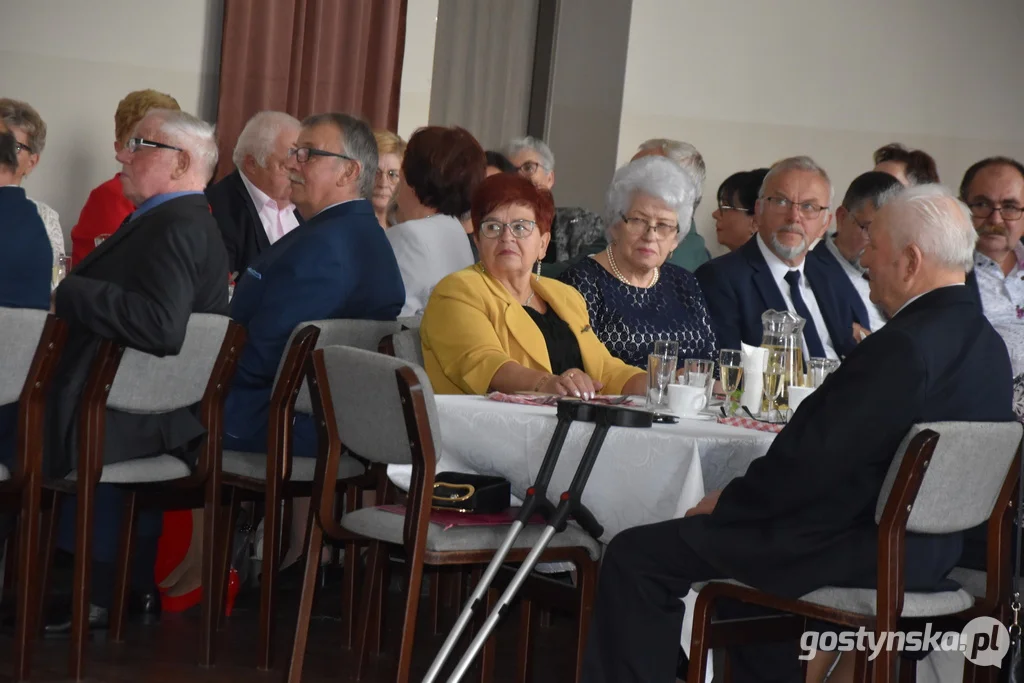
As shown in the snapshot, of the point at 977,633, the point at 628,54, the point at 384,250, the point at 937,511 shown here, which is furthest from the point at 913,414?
the point at 628,54

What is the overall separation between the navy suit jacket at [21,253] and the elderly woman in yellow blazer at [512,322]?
1.06 m

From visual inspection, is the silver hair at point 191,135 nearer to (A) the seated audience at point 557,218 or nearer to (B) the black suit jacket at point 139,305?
(B) the black suit jacket at point 139,305

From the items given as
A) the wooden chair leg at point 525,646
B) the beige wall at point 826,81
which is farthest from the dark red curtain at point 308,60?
the wooden chair leg at point 525,646

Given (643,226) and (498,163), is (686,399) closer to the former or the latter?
(643,226)

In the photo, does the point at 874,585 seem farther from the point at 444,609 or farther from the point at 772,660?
the point at 444,609

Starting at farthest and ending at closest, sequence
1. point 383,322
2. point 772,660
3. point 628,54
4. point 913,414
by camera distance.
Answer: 1. point 628,54
2. point 383,322
3. point 772,660
4. point 913,414

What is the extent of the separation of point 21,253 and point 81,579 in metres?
0.94

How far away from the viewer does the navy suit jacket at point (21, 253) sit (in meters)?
3.53

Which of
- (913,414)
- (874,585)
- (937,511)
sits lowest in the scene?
(874,585)

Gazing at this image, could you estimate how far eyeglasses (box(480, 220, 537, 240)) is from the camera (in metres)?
3.71

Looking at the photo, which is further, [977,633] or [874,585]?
[977,633]

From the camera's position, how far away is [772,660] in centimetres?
296

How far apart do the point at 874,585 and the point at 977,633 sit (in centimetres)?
40

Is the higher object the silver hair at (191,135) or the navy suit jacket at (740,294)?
the silver hair at (191,135)
